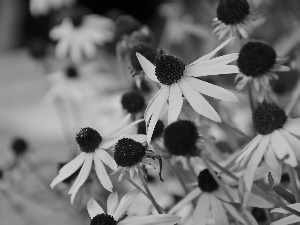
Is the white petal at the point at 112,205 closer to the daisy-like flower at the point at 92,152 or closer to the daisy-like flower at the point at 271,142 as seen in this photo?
the daisy-like flower at the point at 92,152

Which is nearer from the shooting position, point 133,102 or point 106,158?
point 106,158

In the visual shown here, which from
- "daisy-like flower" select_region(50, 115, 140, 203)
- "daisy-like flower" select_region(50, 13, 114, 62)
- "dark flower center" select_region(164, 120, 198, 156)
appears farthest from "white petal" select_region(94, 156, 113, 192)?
"daisy-like flower" select_region(50, 13, 114, 62)

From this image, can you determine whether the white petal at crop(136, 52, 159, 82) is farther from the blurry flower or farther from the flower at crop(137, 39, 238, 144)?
the blurry flower

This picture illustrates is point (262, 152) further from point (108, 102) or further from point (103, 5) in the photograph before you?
point (103, 5)

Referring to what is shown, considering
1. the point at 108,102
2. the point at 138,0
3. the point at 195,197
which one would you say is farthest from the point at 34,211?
the point at 138,0

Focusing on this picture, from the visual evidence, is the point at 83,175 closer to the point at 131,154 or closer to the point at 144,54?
the point at 131,154

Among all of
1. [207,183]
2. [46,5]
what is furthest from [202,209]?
[46,5]

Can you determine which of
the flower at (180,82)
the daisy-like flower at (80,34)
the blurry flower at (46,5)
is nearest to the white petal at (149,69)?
the flower at (180,82)
